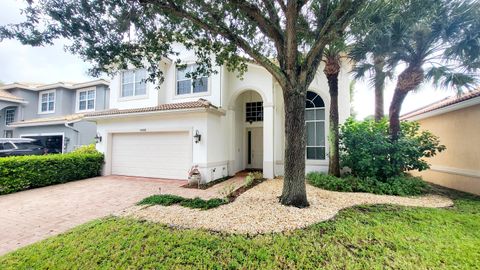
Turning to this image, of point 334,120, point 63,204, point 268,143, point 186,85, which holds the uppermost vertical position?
point 186,85

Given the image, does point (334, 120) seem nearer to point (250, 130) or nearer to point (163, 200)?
point (250, 130)

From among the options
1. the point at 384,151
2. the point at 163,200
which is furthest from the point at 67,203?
the point at 384,151

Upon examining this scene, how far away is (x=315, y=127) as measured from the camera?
1212 centimetres

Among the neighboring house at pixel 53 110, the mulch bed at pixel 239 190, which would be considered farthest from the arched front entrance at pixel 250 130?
the neighboring house at pixel 53 110

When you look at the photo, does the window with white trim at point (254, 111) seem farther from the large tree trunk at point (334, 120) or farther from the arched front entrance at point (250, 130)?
the large tree trunk at point (334, 120)

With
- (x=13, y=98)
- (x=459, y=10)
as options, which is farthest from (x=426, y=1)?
(x=13, y=98)

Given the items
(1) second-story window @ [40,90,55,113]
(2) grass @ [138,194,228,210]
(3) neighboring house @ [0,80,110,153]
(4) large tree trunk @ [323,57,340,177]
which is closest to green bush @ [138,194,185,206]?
(2) grass @ [138,194,228,210]

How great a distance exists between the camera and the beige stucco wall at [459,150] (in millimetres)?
8539

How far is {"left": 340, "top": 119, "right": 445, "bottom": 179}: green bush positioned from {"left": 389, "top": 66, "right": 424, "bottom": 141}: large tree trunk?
31cm

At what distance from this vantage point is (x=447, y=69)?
8.41 m

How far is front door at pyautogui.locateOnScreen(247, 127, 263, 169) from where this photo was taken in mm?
14344

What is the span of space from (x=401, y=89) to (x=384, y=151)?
2804 millimetres

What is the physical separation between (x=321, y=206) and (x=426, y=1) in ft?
22.4

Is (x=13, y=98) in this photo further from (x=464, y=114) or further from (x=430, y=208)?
(x=464, y=114)
